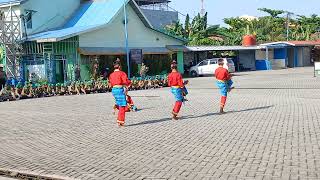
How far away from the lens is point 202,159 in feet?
25.0

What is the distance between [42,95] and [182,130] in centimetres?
1301

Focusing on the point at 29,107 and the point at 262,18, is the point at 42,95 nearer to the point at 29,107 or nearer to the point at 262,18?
the point at 29,107

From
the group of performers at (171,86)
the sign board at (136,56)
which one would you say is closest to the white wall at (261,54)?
the sign board at (136,56)

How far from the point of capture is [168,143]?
30.0 feet

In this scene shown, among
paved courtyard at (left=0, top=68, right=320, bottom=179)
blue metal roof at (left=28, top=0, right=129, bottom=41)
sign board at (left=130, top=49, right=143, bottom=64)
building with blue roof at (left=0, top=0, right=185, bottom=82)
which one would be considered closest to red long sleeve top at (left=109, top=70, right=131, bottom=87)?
paved courtyard at (left=0, top=68, right=320, bottom=179)

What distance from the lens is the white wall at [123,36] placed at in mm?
28859

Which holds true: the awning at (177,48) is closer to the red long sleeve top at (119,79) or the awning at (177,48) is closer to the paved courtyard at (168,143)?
the paved courtyard at (168,143)

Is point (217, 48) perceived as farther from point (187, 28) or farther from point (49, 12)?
point (49, 12)

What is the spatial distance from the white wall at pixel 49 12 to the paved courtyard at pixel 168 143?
50.0 ft

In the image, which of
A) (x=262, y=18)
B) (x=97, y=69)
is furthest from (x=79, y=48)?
(x=262, y=18)

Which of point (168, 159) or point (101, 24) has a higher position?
point (101, 24)

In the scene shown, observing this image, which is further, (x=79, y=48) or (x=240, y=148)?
(x=79, y=48)

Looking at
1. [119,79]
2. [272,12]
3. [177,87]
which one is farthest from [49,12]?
[272,12]

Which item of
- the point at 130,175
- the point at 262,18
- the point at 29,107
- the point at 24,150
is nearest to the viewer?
the point at 130,175
